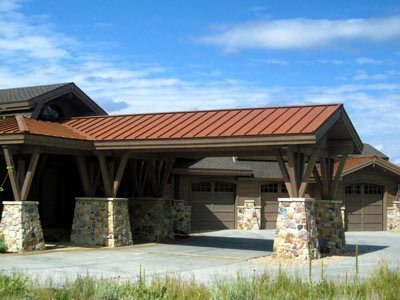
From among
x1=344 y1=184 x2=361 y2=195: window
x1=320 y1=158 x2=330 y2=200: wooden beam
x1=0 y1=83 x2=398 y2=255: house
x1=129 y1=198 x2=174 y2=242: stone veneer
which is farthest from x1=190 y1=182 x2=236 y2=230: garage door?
x1=320 y1=158 x2=330 y2=200: wooden beam

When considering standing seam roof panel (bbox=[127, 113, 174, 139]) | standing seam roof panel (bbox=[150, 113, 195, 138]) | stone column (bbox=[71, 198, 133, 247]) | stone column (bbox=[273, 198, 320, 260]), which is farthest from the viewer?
stone column (bbox=[71, 198, 133, 247])

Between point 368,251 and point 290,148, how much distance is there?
5562 mm

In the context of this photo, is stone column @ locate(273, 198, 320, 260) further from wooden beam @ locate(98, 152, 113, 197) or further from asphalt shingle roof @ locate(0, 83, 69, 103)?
asphalt shingle roof @ locate(0, 83, 69, 103)

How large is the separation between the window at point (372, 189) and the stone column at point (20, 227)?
19.2m

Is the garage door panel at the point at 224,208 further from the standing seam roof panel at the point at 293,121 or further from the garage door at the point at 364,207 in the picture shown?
the standing seam roof panel at the point at 293,121

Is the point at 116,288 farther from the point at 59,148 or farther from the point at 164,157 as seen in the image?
the point at 164,157

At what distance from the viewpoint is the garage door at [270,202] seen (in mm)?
29875

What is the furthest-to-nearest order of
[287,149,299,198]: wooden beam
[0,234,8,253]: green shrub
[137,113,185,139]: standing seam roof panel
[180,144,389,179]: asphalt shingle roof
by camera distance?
1. [180,144,389,179]: asphalt shingle roof
2. [137,113,185,139]: standing seam roof panel
3. [0,234,8,253]: green shrub
4. [287,149,299,198]: wooden beam


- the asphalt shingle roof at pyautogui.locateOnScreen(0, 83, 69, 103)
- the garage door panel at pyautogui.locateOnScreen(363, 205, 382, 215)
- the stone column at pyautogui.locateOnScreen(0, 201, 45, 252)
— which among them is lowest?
the stone column at pyautogui.locateOnScreen(0, 201, 45, 252)

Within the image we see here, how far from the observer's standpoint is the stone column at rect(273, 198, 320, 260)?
15430mm

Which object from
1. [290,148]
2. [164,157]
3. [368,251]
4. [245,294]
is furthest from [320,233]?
[245,294]

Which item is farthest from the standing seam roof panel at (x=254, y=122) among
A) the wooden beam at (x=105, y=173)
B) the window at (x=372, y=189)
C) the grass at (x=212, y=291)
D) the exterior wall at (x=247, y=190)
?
the window at (x=372, y=189)

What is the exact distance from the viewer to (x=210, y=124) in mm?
17859

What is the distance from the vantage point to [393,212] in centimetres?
3055
